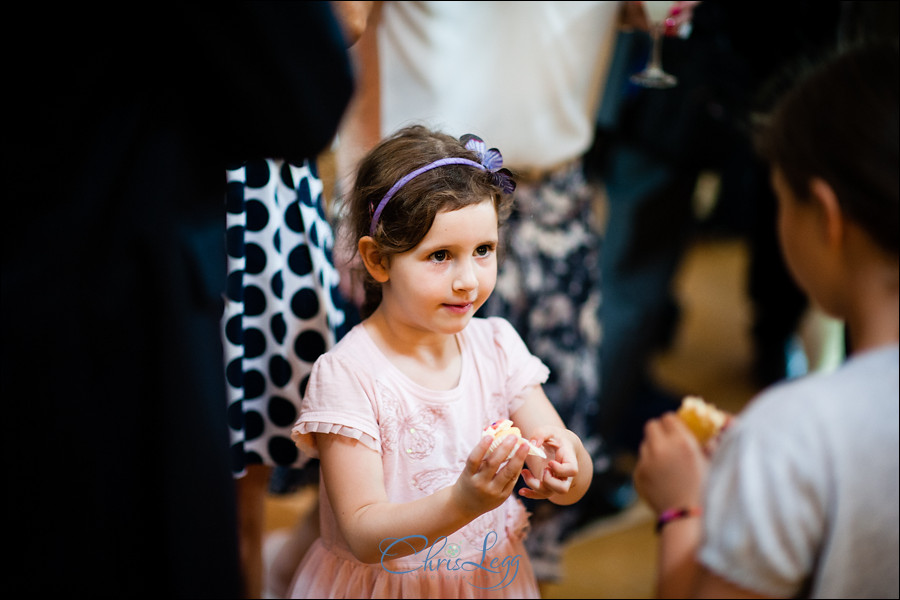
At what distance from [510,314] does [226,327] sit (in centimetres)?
66

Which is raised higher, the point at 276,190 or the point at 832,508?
the point at 276,190

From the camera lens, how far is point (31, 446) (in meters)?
0.65

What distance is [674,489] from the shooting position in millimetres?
949

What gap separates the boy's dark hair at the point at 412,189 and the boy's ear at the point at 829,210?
1.14 ft

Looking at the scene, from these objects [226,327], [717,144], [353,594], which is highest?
[717,144]

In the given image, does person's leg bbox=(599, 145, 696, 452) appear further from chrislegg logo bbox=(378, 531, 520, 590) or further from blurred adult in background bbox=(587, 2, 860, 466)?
chrislegg logo bbox=(378, 531, 520, 590)

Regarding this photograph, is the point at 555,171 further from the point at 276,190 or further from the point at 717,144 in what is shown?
the point at 717,144

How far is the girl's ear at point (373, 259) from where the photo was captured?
2.44 feet

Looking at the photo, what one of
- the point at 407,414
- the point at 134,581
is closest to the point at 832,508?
the point at 407,414

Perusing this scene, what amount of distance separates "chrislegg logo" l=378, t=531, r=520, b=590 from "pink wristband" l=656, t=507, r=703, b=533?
210 mm

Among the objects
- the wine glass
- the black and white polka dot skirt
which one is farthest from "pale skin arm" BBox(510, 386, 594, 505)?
Answer: the wine glass

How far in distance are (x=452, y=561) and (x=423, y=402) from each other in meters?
Result: 0.15

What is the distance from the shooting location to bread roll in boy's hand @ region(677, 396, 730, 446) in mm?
982

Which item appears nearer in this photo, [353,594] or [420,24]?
[353,594]
